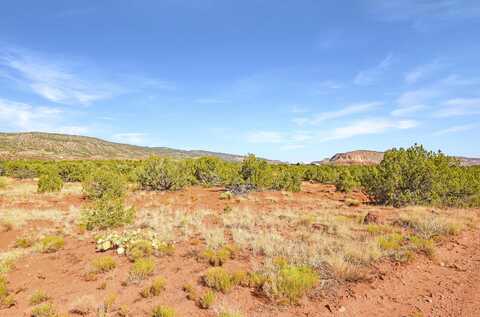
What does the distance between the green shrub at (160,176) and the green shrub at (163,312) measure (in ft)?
74.0

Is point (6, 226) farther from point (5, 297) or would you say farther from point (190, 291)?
point (190, 291)

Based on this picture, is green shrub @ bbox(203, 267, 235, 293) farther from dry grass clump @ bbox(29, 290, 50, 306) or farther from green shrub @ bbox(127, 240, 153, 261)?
dry grass clump @ bbox(29, 290, 50, 306)

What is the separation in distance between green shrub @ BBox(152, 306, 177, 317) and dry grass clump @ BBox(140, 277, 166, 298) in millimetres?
800

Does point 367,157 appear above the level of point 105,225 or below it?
above

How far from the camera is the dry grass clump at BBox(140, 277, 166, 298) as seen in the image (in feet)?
21.1

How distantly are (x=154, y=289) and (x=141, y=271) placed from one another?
1.04 m

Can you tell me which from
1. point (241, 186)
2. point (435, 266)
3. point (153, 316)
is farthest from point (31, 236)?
point (241, 186)

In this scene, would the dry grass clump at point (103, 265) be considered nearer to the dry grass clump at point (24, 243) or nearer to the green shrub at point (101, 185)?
the dry grass clump at point (24, 243)

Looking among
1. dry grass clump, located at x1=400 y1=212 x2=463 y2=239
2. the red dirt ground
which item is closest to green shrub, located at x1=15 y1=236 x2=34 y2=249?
the red dirt ground

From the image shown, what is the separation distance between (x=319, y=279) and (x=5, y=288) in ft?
22.6

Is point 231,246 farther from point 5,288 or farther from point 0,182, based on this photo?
point 0,182

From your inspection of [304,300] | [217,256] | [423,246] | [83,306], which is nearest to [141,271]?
[83,306]

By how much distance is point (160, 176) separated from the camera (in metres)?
28.0

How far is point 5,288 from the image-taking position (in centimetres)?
688
